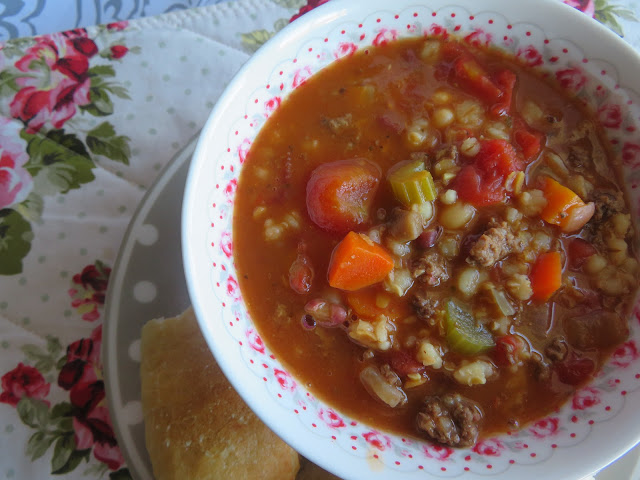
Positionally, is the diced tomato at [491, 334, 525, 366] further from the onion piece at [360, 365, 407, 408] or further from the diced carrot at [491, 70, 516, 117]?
the diced carrot at [491, 70, 516, 117]

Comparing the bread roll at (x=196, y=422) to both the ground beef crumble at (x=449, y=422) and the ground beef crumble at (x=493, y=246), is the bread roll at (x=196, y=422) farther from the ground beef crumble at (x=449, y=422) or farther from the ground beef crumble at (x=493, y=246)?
the ground beef crumble at (x=493, y=246)

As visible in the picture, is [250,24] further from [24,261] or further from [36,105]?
[24,261]

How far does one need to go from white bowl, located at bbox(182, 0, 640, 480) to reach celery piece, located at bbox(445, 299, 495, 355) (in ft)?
1.23

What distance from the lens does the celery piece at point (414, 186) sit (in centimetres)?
217

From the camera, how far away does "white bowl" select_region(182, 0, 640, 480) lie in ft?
6.59

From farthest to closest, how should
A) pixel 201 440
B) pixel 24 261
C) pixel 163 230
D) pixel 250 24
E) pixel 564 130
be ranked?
pixel 250 24 → pixel 24 261 → pixel 163 230 → pixel 201 440 → pixel 564 130

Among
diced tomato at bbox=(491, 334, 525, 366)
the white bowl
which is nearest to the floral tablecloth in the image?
the white bowl

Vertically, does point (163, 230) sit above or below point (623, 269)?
below

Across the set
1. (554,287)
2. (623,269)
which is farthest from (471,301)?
(623,269)

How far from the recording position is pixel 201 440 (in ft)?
8.29

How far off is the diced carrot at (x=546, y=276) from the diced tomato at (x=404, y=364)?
55cm

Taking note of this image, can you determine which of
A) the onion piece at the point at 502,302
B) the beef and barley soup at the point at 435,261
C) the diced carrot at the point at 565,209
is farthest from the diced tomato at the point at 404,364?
the diced carrot at the point at 565,209

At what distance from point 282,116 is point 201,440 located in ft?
4.98

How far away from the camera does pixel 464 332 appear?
7.02 ft
